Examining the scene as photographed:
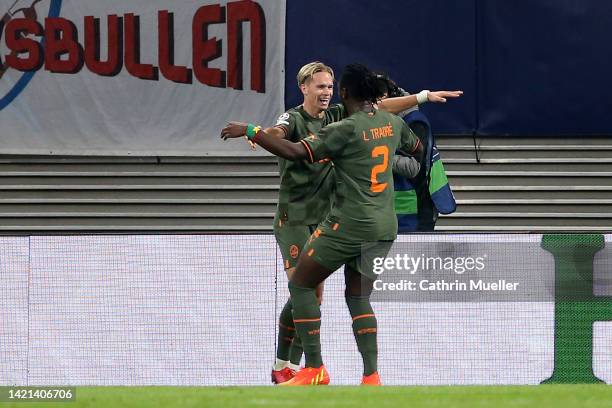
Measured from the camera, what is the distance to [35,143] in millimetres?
14797

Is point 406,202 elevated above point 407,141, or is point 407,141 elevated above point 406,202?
point 407,141

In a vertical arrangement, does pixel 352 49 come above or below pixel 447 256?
above

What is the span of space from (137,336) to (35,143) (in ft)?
15.0

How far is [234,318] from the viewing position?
424 inches

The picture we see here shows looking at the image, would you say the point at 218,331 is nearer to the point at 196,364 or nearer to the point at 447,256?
the point at 196,364

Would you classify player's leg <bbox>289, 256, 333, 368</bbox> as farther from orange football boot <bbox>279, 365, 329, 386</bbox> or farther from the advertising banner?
the advertising banner

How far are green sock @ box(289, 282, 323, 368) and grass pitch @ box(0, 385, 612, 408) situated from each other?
2.05 ft

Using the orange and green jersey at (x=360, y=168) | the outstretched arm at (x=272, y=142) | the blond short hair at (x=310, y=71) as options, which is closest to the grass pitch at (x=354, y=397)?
the orange and green jersey at (x=360, y=168)

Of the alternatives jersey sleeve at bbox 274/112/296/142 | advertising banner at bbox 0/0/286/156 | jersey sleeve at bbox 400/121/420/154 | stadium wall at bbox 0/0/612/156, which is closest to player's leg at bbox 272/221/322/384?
jersey sleeve at bbox 274/112/296/142

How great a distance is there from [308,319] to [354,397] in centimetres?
132

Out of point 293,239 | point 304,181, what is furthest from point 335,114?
point 293,239

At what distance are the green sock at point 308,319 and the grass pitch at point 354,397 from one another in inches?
24.6

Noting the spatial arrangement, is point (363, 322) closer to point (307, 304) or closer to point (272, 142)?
point (307, 304)

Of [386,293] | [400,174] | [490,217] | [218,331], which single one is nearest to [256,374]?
[218,331]
